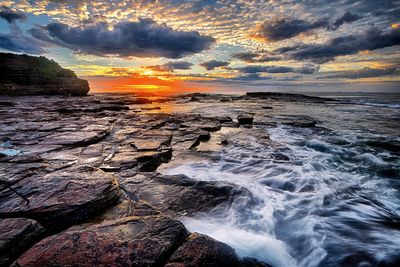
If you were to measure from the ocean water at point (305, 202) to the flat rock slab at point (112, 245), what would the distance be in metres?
0.90

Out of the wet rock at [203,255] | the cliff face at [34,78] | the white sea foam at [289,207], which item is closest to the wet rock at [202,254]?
the wet rock at [203,255]

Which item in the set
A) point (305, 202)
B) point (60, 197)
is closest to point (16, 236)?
point (60, 197)

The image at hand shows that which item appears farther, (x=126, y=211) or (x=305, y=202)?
(x=305, y=202)

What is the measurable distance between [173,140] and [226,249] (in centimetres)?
563

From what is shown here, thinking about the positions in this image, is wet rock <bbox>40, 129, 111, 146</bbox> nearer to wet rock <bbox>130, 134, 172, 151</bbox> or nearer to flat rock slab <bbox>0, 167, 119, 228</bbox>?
wet rock <bbox>130, 134, 172, 151</bbox>

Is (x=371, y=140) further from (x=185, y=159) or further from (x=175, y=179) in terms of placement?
(x=175, y=179)

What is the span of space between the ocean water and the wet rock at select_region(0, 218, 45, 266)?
5.62 feet

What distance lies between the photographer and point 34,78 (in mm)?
53938

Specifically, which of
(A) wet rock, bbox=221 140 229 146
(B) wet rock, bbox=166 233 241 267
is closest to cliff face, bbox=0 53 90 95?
(A) wet rock, bbox=221 140 229 146

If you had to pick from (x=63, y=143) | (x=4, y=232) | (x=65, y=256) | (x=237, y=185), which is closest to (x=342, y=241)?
(x=237, y=185)

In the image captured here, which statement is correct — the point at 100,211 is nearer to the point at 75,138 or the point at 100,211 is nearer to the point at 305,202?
the point at 305,202

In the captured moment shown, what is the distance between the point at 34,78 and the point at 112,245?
2621 inches

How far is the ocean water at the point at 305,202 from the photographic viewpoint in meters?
2.95

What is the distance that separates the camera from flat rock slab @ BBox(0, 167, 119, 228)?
7.86ft
